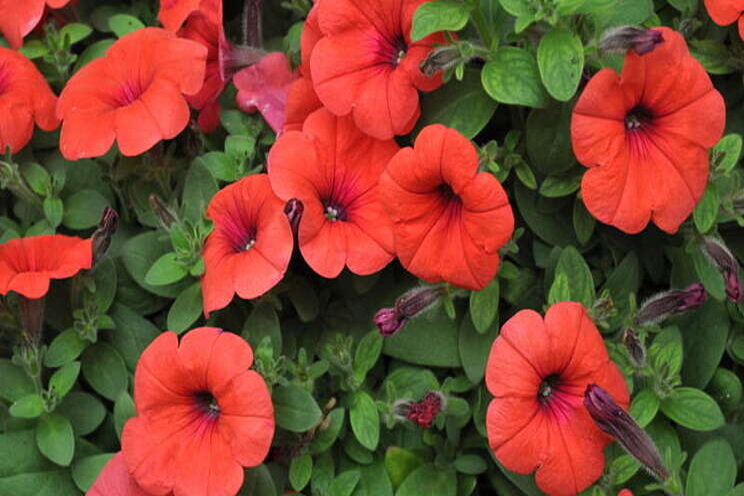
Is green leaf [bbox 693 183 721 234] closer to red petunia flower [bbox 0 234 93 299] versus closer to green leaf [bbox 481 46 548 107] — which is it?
green leaf [bbox 481 46 548 107]

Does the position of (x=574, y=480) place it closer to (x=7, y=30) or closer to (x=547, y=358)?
(x=547, y=358)

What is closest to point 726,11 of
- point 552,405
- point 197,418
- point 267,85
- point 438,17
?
point 438,17

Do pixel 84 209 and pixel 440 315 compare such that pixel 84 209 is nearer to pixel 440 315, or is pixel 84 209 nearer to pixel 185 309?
pixel 185 309

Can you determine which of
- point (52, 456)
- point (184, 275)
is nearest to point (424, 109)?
point (184, 275)

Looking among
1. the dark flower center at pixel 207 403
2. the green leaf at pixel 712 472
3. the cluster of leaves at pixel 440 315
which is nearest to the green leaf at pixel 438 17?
the cluster of leaves at pixel 440 315

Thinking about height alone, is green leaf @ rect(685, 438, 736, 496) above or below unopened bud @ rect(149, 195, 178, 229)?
below

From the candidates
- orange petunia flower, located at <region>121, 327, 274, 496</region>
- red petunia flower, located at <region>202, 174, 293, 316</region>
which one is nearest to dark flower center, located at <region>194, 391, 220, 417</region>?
orange petunia flower, located at <region>121, 327, 274, 496</region>

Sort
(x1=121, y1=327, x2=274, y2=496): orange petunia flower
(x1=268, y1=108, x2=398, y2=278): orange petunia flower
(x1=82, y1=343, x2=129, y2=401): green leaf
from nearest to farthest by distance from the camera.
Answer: (x1=121, y1=327, x2=274, y2=496): orange petunia flower → (x1=268, y1=108, x2=398, y2=278): orange petunia flower → (x1=82, y1=343, x2=129, y2=401): green leaf
